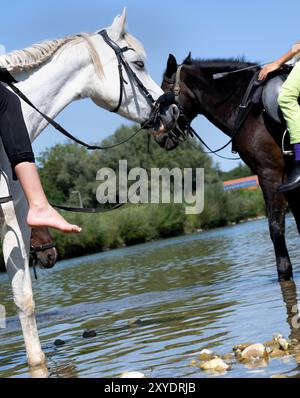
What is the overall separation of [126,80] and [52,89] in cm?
86

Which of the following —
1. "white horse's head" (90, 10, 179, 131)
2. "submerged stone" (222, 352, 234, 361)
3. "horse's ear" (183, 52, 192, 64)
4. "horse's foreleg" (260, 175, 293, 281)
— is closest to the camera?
"submerged stone" (222, 352, 234, 361)

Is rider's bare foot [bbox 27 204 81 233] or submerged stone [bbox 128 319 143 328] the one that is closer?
rider's bare foot [bbox 27 204 81 233]

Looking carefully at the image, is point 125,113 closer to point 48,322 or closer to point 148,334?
point 148,334

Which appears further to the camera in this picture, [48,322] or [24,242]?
[48,322]

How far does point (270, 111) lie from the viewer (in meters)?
9.39

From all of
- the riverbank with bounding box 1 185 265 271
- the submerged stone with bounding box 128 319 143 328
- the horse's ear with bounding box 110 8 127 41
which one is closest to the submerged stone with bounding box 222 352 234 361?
the submerged stone with bounding box 128 319 143 328

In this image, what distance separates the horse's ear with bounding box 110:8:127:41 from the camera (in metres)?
7.69

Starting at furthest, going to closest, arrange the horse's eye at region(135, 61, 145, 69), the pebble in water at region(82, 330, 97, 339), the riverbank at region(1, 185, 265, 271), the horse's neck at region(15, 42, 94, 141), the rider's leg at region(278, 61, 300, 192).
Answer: the riverbank at region(1, 185, 265, 271)
the pebble in water at region(82, 330, 97, 339)
the rider's leg at region(278, 61, 300, 192)
the horse's eye at region(135, 61, 145, 69)
the horse's neck at region(15, 42, 94, 141)

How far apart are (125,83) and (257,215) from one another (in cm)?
7248

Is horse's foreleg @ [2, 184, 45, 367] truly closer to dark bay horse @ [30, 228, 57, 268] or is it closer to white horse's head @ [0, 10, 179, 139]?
dark bay horse @ [30, 228, 57, 268]

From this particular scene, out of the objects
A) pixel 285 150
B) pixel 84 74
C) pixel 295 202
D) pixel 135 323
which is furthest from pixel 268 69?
pixel 135 323

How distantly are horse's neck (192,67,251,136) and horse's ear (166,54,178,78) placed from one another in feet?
2.40

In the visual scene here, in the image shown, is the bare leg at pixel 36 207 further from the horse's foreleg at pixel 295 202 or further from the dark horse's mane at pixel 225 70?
the dark horse's mane at pixel 225 70
